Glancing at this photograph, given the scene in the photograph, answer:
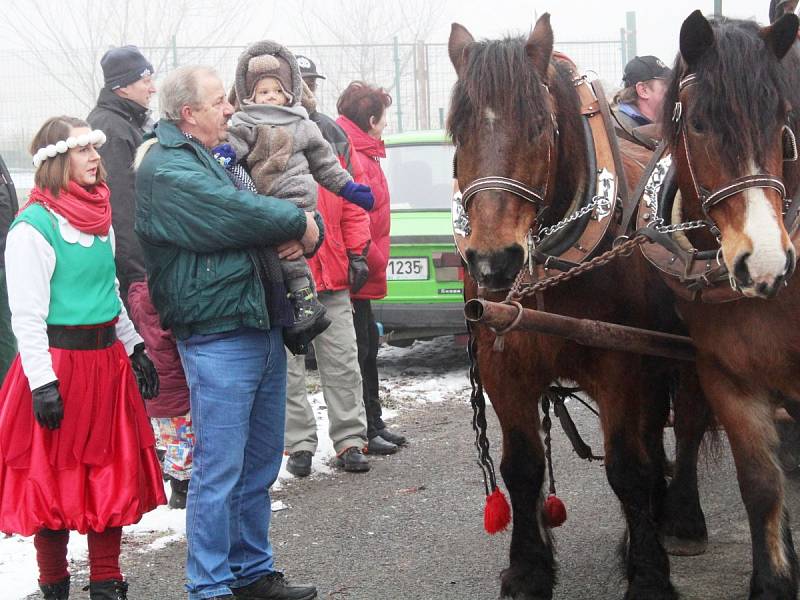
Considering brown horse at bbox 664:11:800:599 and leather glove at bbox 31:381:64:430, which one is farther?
leather glove at bbox 31:381:64:430

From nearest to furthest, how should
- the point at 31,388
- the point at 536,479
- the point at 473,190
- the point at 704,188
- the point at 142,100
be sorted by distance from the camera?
the point at 704,188 < the point at 473,190 < the point at 31,388 < the point at 536,479 < the point at 142,100

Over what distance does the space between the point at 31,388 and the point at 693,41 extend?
2437 millimetres

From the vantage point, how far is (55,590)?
4.05 m

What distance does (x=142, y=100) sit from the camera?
19.8 ft

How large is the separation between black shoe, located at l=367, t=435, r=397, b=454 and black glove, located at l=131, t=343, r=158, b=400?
8.17 ft

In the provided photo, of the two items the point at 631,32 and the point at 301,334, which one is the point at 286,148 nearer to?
the point at 301,334

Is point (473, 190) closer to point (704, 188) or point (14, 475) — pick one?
point (704, 188)

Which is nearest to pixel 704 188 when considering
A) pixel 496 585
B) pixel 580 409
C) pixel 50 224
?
pixel 496 585

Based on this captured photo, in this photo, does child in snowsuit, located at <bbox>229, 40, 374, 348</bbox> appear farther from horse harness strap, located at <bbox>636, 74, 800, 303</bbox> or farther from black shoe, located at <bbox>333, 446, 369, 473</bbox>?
black shoe, located at <bbox>333, 446, 369, 473</bbox>

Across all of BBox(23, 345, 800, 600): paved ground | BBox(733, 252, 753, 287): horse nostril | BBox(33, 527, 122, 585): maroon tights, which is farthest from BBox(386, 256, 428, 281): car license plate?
BBox(733, 252, 753, 287): horse nostril

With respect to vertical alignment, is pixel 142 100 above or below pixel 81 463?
above

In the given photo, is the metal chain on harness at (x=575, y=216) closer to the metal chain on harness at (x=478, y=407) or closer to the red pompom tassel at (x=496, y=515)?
the metal chain on harness at (x=478, y=407)

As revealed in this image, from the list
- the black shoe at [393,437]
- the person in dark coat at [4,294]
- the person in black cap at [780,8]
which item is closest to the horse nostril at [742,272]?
the person in black cap at [780,8]

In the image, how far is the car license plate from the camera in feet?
27.0
